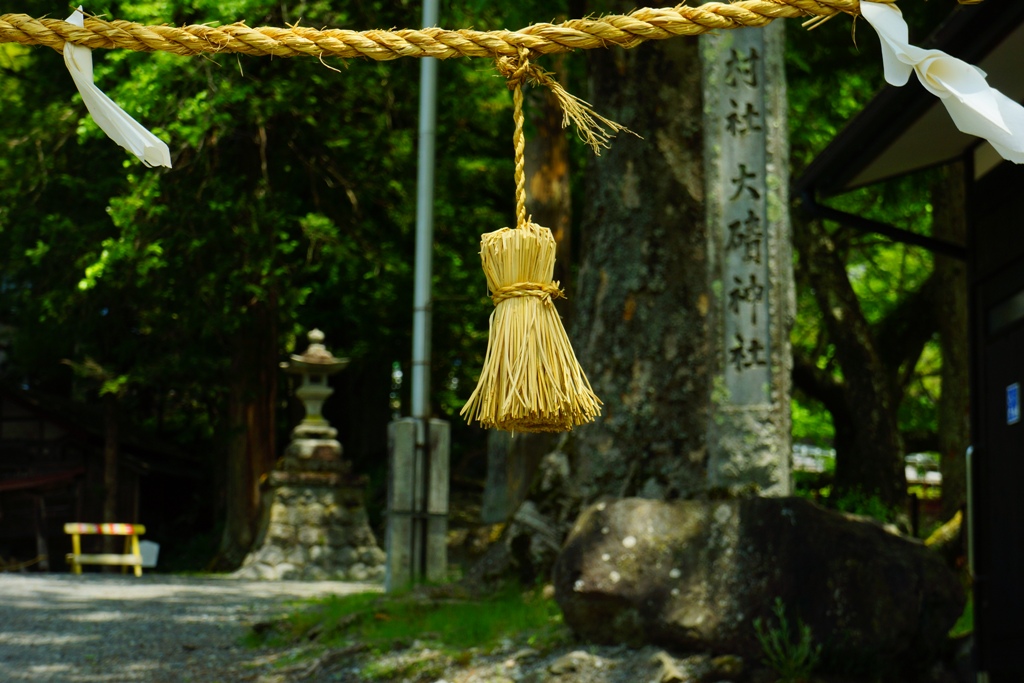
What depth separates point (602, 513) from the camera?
22.0 ft

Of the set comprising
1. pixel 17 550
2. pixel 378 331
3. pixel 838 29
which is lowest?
pixel 17 550

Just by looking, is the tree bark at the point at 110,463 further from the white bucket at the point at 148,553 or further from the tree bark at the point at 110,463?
the white bucket at the point at 148,553

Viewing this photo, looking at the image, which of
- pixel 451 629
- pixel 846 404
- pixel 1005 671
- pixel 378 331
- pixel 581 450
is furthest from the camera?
pixel 378 331

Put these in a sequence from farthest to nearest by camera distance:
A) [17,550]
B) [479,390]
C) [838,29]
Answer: [17,550] < [838,29] < [479,390]

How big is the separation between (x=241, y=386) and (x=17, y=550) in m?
5.97

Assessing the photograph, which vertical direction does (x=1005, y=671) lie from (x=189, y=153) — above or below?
below

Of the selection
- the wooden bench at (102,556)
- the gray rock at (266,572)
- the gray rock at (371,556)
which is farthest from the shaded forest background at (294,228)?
the gray rock at (371,556)

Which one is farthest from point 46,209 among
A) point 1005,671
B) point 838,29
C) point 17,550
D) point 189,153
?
point 1005,671

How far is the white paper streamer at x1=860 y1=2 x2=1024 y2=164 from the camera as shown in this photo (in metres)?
2.34

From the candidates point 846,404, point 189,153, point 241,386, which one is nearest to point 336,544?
point 241,386

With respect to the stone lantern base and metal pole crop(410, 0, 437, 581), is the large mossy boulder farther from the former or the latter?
the stone lantern base

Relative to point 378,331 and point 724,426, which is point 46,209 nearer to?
point 378,331

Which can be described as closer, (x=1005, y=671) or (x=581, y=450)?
(x=1005, y=671)

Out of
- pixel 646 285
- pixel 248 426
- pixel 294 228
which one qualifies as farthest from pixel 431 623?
pixel 248 426
